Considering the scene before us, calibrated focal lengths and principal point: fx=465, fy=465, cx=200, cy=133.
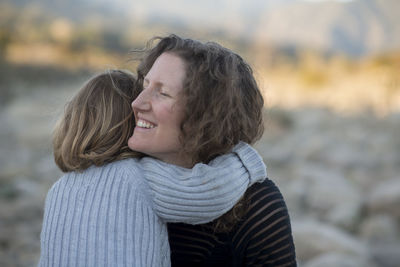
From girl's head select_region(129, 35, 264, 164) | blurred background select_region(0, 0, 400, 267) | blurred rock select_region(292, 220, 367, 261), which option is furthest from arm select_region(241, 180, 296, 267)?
blurred rock select_region(292, 220, 367, 261)

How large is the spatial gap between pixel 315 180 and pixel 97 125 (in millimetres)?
4901

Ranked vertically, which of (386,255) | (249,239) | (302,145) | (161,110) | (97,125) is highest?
(161,110)

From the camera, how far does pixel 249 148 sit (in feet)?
5.87

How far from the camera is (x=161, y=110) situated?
1729 millimetres

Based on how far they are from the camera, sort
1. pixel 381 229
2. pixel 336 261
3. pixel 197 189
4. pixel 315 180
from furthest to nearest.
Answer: pixel 315 180
pixel 381 229
pixel 336 261
pixel 197 189

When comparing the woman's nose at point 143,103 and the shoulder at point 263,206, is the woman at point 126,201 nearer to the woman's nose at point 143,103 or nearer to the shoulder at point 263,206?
the shoulder at point 263,206

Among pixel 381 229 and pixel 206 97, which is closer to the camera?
pixel 206 97

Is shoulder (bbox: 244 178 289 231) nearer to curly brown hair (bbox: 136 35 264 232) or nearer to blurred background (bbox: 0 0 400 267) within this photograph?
curly brown hair (bbox: 136 35 264 232)

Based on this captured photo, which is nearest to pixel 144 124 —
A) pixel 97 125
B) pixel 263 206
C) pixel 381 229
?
pixel 97 125

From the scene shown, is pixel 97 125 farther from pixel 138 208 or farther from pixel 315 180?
pixel 315 180

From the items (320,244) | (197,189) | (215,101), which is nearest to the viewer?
(197,189)

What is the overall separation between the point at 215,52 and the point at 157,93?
0.27 m

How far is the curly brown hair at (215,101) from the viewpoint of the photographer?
66.8 inches

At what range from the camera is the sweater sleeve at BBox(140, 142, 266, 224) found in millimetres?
1599
